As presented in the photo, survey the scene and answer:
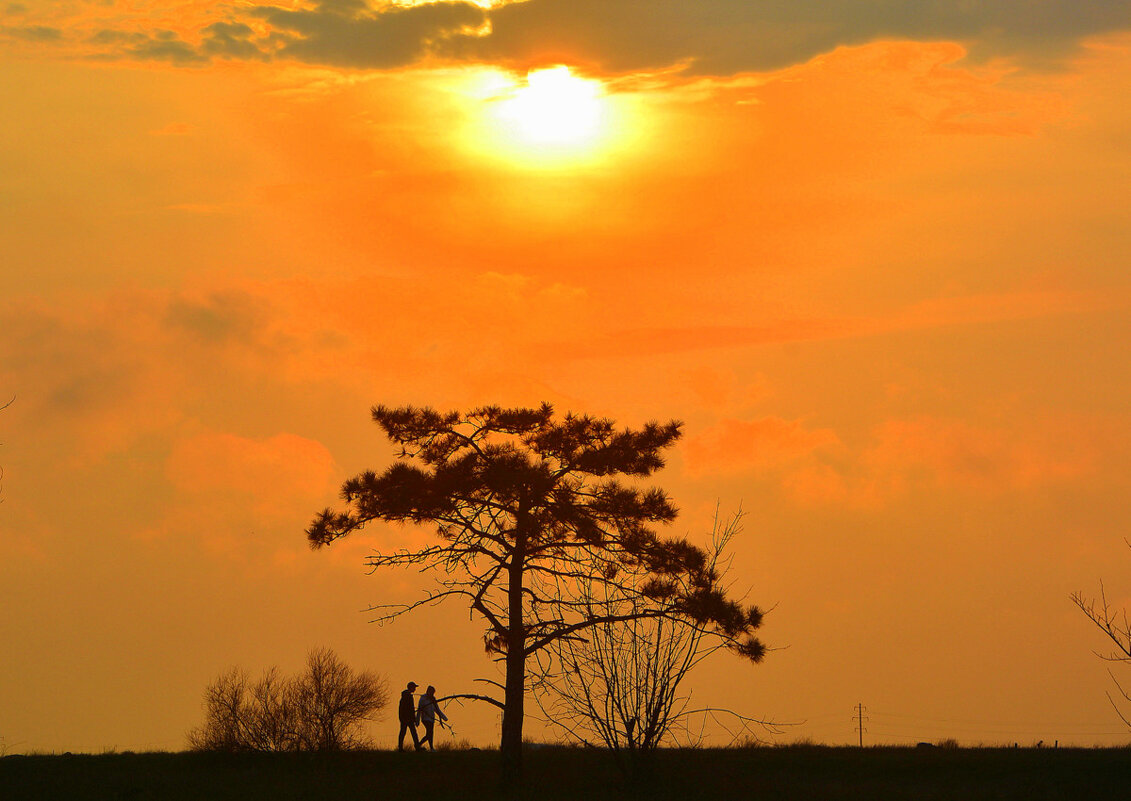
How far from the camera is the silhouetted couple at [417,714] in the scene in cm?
3266

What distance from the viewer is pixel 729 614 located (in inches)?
1120

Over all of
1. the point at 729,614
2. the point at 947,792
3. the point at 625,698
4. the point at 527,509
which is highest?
the point at 527,509

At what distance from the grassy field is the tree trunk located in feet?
1.94

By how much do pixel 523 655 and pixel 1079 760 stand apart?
13.7 m

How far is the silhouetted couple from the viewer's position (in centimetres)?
3266

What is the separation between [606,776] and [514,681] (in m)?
3.21

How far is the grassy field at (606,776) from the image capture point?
1091 inches

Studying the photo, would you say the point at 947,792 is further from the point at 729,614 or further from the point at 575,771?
the point at 575,771

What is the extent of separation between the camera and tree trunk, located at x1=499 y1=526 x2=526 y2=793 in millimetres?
28641

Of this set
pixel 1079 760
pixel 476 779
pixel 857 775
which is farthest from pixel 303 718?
pixel 1079 760

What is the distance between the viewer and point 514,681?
29359 millimetres

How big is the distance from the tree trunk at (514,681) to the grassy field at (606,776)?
591mm

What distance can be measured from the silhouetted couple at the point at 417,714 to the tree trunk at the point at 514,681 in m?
3.95

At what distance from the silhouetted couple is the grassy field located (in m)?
0.52
